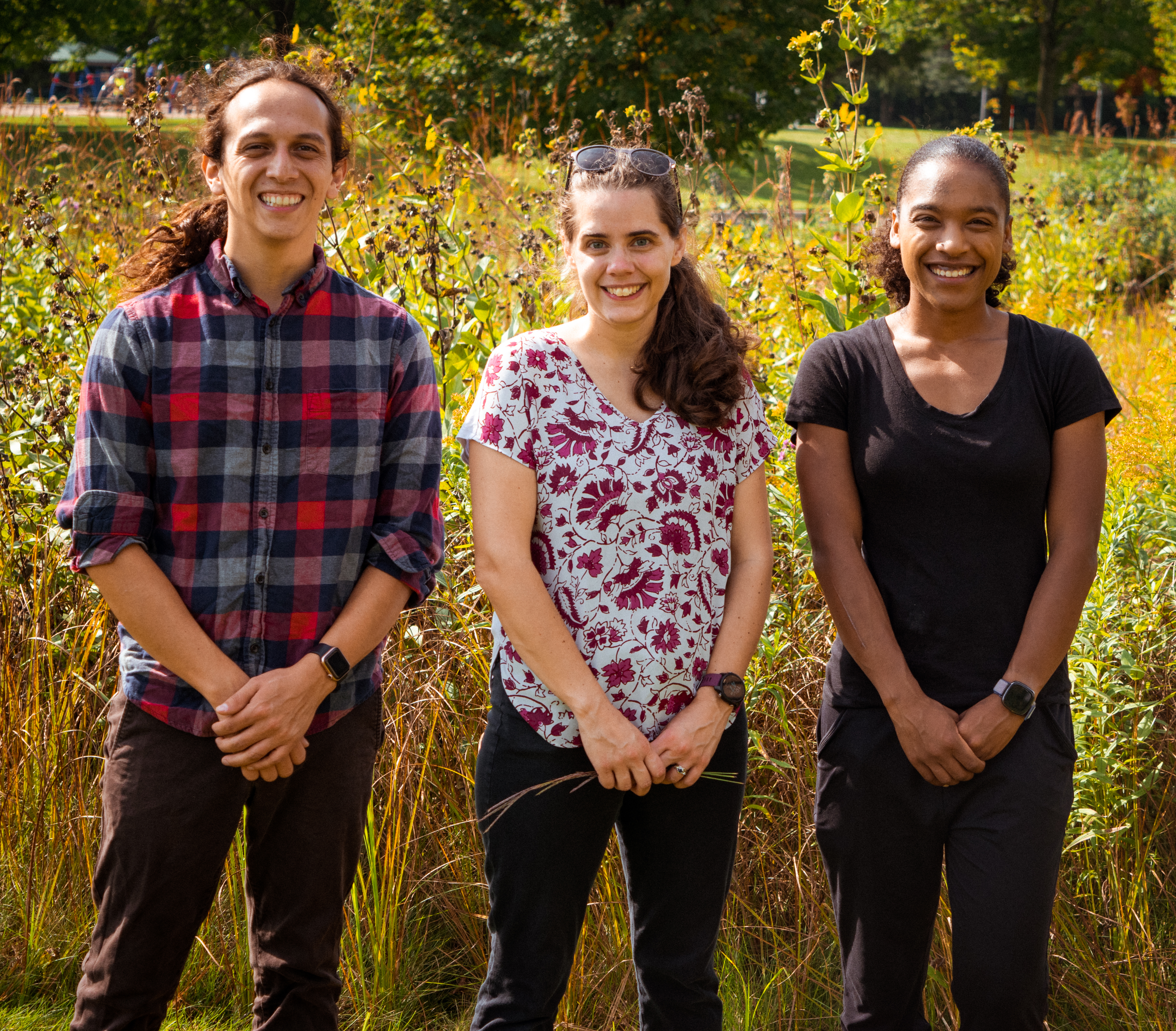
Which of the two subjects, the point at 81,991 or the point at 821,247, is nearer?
the point at 81,991

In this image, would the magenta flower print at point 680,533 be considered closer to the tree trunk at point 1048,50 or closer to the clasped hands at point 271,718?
the clasped hands at point 271,718

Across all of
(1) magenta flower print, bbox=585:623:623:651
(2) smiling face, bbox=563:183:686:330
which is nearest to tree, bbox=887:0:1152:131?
(2) smiling face, bbox=563:183:686:330

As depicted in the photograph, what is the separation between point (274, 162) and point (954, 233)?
1225mm

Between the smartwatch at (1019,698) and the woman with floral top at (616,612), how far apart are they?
0.45 meters

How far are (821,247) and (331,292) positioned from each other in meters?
1.60

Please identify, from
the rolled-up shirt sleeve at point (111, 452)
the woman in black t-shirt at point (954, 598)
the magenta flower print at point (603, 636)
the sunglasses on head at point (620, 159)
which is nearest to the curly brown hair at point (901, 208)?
the woman in black t-shirt at point (954, 598)

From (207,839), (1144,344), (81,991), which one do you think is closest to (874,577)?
(207,839)

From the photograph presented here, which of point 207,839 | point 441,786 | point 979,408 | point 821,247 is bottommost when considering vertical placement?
point 441,786

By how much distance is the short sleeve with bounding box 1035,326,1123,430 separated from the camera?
1.98m

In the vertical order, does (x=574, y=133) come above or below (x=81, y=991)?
above

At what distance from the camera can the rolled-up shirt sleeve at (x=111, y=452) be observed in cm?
188

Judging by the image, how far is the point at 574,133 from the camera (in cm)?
392

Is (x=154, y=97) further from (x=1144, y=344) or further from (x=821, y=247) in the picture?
(x=1144, y=344)

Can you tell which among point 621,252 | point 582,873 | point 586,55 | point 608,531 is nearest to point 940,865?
point 582,873
